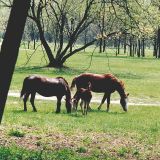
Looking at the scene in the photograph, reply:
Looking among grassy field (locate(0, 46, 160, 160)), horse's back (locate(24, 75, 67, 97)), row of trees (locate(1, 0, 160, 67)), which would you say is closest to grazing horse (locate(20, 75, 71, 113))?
horse's back (locate(24, 75, 67, 97))

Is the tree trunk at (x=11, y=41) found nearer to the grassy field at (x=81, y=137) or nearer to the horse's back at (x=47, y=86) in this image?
the grassy field at (x=81, y=137)

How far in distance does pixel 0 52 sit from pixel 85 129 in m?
7.03

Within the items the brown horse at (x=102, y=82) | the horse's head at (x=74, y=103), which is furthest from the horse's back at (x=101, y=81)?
the horse's head at (x=74, y=103)

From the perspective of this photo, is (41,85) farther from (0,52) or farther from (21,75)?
(21,75)

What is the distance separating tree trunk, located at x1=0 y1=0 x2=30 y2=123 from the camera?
10.6m

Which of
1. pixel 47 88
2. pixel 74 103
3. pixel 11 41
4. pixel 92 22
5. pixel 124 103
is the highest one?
pixel 92 22

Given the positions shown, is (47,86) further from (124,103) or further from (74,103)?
(124,103)

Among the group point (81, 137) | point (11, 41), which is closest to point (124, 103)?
point (81, 137)

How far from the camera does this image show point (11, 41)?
10641 mm

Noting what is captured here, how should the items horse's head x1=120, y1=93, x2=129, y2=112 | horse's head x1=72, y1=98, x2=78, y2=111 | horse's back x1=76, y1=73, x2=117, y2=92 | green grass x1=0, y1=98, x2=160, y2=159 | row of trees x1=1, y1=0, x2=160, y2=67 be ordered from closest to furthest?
1. green grass x1=0, y1=98, x2=160, y2=159
2. row of trees x1=1, y1=0, x2=160, y2=67
3. horse's head x1=72, y1=98, x2=78, y2=111
4. horse's head x1=120, y1=93, x2=129, y2=112
5. horse's back x1=76, y1=73, x2=117, y2=92

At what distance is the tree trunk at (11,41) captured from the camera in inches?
418

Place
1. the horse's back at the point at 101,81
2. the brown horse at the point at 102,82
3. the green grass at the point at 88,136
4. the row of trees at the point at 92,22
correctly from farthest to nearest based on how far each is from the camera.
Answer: the horse's back at the point at 101,81
the brown horse at the point at 102,82
the row of trees at the point at 92,22
the green grass at the point at 88,136

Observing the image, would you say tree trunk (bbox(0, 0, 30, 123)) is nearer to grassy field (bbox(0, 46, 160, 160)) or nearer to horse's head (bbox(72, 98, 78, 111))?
grassy field (bbox(0, 46, 160, 160))

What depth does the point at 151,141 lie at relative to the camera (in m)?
15.8
